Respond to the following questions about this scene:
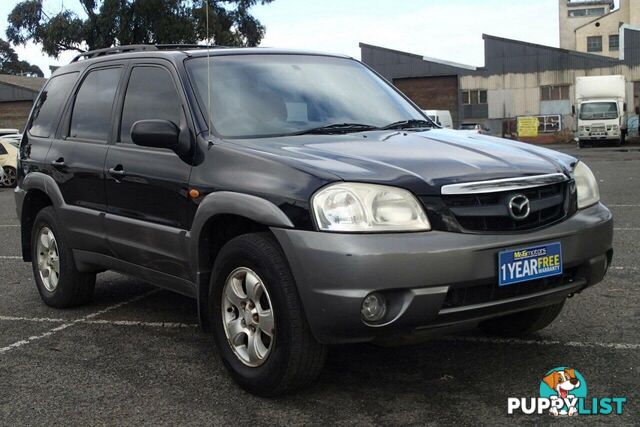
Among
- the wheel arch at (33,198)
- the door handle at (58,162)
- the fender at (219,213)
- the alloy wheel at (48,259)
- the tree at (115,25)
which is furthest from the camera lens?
the tree at (115,25)

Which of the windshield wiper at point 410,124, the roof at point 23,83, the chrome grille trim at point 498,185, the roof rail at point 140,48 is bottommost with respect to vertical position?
the chrome grille trim at point 498,185

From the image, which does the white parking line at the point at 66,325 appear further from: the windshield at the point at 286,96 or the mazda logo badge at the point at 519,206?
the mazda logo badge at the point at 519,206

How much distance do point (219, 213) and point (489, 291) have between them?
53.1 inches

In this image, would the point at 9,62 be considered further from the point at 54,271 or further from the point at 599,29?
the point at 54,271

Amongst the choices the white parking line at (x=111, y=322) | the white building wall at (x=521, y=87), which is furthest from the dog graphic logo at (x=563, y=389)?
the white building wall at (x=521, y=87)

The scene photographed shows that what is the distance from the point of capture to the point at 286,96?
14.3 ft

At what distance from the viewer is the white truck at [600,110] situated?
36062mm

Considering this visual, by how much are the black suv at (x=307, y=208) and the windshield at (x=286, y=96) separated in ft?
0.04

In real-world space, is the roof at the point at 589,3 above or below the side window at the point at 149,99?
above

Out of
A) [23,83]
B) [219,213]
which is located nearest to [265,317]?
[219,213]

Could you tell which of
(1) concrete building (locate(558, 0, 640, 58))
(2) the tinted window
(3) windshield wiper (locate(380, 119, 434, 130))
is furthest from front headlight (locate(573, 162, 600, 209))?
(1) concrete building (locate(558, 0, 640, 58))

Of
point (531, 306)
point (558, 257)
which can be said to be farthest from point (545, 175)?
point (531, 306)

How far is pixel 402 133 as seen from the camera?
4.26 metres

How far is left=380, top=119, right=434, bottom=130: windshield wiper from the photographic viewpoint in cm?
450
